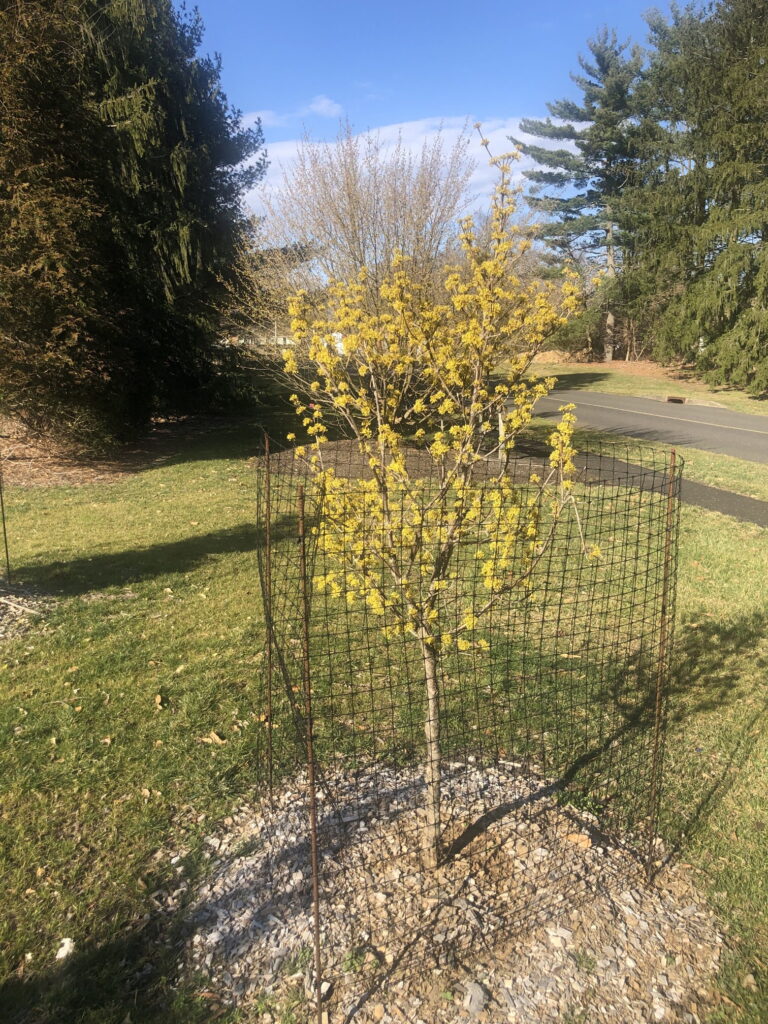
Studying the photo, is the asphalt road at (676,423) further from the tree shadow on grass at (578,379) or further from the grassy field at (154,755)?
the grassy field at (154,755)

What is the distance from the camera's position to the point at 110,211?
12391mm

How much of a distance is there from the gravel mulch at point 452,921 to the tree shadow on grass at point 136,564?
141 inches

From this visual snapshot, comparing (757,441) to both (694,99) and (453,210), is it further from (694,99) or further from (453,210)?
(694,99)

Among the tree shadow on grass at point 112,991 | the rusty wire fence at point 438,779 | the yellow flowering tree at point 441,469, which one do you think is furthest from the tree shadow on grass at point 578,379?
the tree shadow on grass at point 112,991

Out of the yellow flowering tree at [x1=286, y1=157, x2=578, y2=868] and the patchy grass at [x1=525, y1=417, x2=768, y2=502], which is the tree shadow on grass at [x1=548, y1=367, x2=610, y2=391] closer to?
the patchy grass at [x1=525, y1=417, x2=768, y2=502]

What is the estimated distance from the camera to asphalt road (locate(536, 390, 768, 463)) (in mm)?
14012

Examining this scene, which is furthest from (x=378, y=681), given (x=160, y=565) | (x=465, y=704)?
(x=160, y=565)

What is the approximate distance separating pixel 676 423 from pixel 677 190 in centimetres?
1382

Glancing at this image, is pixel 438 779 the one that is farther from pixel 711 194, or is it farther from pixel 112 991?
pixel 711 194

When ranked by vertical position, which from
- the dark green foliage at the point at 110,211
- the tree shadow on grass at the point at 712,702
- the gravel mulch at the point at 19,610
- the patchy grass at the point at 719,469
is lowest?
the tree shadow on grass at the point at 712,702

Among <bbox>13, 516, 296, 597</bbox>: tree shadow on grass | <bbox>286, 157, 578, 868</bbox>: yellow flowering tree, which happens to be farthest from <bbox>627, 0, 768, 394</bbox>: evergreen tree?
<bbox>286, 157, 578, 868</bbox>: yellow flowering tree

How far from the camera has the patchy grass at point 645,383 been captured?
2125cm

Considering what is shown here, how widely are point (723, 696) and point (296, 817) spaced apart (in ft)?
9.58

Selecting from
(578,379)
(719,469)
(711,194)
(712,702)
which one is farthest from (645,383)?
(712,702)
